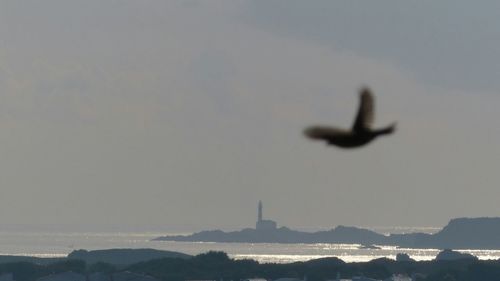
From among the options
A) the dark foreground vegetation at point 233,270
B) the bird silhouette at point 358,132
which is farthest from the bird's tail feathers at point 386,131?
the dark foreground vegetation at point 233,270

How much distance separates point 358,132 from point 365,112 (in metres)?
0.32

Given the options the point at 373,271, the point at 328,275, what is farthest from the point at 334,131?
the point at 373,271

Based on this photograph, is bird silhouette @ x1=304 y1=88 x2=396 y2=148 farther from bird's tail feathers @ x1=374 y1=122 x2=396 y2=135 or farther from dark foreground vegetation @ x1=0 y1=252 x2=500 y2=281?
dark foreground vegetation @ x1=0 y1=252 x2=500 y2=281

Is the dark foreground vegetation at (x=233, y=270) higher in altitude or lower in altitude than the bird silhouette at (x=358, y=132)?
higher

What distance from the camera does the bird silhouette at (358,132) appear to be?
55.8 feet

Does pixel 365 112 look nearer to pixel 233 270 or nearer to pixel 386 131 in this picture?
pixel 386 131

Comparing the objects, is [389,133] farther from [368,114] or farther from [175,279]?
[175,279]

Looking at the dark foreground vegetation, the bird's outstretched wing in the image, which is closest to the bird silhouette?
the bird's outstretched wing

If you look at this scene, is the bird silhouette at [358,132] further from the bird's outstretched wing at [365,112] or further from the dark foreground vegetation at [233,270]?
the dark foreground vegetation at [233,270]

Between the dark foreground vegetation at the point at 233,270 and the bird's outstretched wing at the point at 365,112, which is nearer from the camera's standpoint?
the bird's outstretched wing at the point at 365,112

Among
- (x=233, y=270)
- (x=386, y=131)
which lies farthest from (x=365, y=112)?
(x=233, y=270)

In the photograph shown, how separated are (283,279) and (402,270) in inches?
1409

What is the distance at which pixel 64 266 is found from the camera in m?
140

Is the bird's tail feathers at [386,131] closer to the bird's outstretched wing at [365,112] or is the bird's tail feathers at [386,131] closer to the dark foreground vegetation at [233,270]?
the bird's outstretched wing at [365,112]
